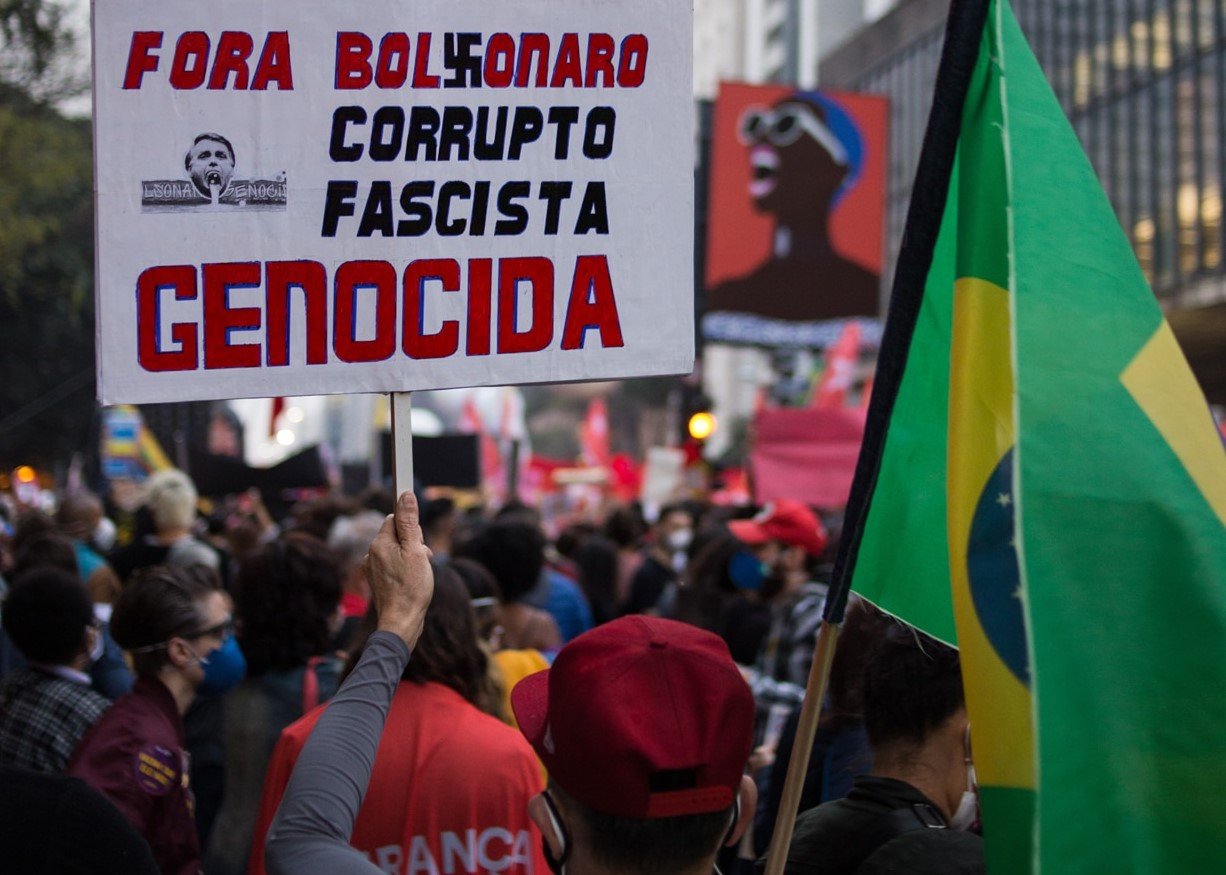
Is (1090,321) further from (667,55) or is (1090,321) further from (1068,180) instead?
(667,55)

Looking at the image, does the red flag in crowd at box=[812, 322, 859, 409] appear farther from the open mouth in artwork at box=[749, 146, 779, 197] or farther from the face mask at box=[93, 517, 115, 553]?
the face mask at box=[93, 517, 115, 553]

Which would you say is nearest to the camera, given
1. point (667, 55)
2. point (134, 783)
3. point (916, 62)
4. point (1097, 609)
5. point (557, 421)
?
point (1097, 609)

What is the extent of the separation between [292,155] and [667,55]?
75cm

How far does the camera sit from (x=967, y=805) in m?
2.87

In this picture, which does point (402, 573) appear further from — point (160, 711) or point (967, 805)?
point (160, 711)

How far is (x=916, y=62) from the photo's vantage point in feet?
193

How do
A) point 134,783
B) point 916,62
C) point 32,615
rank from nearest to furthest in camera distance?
point 134,783
point 32,615
point 916,62

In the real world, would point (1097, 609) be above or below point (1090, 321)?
below

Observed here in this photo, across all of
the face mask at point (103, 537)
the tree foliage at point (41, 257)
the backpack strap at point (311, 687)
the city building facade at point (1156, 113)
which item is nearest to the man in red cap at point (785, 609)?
the backpack strap at point (311, 687)

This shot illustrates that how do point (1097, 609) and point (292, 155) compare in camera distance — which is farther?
point (292, 155)

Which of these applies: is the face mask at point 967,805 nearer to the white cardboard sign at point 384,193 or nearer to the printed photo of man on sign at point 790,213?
the white cardboard sign at point 384,193

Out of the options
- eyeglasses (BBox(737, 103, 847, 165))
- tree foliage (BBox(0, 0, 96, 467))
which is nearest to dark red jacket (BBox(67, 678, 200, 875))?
tree foliage (BBox(0, 0, 96, 467))

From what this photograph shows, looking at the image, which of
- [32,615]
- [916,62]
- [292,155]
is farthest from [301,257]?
[916,62]

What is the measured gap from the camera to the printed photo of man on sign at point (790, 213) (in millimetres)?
17688
